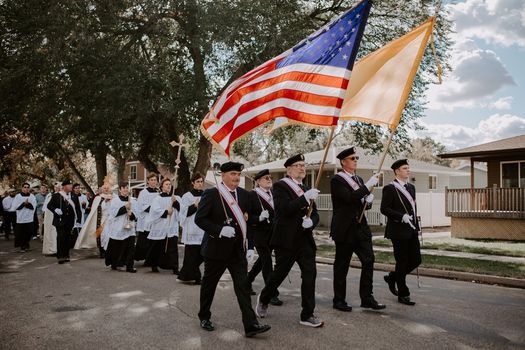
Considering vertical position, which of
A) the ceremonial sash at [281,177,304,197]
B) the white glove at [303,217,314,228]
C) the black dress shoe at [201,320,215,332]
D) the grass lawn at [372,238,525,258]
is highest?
the ceremonial sash at [281,177,304,197]

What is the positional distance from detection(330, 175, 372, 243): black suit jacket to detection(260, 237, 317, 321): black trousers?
758 mm

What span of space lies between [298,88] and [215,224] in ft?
7.12

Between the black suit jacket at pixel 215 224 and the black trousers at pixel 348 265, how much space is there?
1636mm

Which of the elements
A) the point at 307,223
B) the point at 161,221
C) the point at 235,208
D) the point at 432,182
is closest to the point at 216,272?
the point at 235,208

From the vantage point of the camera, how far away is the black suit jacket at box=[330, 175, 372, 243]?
6.95 m

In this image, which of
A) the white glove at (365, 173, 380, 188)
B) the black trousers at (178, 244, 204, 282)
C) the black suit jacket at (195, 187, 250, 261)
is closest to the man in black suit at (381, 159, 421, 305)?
the white glove at (365, 173, 380, 188)

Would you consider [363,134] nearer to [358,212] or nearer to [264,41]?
[264,41]

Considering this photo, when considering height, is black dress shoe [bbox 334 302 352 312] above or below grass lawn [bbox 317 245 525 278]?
above

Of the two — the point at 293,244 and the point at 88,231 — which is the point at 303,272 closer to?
the point at 293,244

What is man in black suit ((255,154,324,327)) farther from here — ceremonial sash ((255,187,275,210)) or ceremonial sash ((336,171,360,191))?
ceremonial sash ((255,187,275,210))

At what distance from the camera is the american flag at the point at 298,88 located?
662cm

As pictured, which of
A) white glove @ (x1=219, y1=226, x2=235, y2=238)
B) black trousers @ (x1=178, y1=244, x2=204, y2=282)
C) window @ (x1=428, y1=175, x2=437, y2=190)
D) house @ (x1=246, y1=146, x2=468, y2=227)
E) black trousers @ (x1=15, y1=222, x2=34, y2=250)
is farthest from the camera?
window @ (x1=428, y1=175, x2=437, y2=190)

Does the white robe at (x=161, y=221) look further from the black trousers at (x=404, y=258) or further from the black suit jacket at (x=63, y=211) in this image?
the black trousers at (x=404, y=258)

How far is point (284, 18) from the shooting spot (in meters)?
18.5
